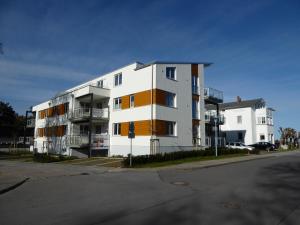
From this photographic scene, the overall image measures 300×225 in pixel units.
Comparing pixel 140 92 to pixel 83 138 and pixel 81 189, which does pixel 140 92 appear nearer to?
pixel 83 138

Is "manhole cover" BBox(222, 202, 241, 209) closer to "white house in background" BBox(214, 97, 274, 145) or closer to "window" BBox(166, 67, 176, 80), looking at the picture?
"window" BBox(166, 67, 176, 80)

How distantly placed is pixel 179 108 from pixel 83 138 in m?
11.3

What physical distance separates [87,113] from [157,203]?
2569 centimetres

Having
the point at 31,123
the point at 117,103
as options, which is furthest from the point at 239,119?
the point at 31,123

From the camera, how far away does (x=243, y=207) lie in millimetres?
7691

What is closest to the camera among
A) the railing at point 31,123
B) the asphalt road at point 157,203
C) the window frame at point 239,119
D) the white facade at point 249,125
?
the asphalt road at point 157,203

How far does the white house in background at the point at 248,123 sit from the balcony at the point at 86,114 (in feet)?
94.1

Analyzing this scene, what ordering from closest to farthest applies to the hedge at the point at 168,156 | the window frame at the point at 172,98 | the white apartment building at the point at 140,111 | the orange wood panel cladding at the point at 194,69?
the hedge at the point at 168,156 → the white apartment building at the point at 140,111 → the window frame at the point at 172,98 → the orange wood panel cladding at the point at 194,69

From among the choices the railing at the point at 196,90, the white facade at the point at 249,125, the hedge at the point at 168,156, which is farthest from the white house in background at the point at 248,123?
the hedge at the point at 168,156

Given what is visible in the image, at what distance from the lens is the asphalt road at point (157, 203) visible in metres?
6.62

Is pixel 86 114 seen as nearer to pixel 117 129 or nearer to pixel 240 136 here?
pixel 117 129

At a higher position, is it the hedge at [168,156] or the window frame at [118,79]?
the window frame at [118,79]

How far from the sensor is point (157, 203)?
827 centimetres

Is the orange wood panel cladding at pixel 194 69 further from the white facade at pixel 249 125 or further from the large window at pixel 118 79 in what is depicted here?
the white facade at pixel 249 125
